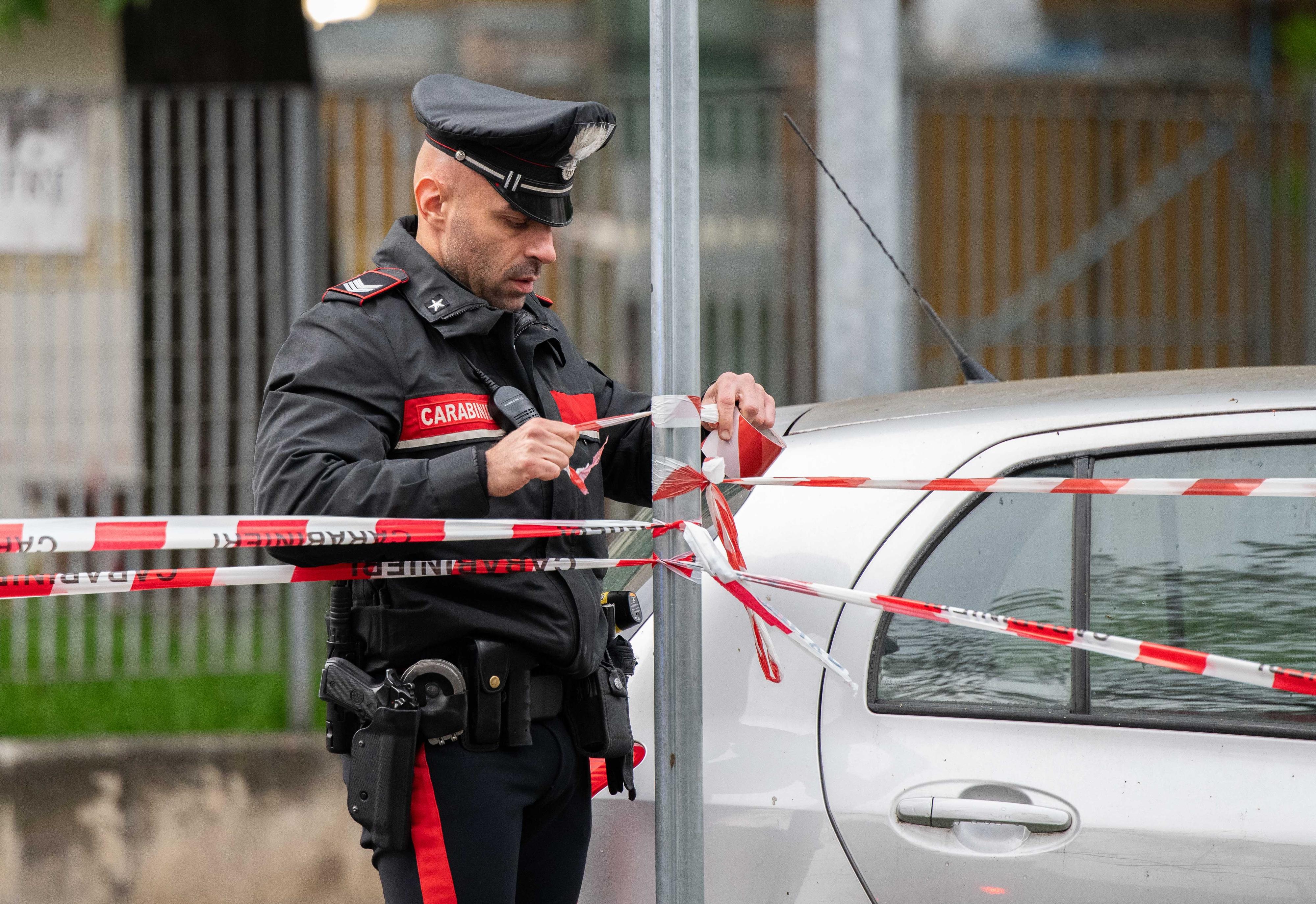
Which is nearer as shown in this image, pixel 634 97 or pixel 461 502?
pixel 461 502

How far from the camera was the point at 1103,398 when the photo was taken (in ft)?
7.30

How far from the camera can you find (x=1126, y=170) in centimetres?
548

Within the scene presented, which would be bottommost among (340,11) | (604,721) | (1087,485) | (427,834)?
(427,834)

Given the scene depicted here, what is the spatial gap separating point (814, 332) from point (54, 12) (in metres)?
5.60

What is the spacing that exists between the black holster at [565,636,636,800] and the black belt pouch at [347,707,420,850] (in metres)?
0.25

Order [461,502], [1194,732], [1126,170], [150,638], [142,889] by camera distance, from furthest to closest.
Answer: [1126,170]
[150,638]
[142,889]
[1194,732]
[461,502]

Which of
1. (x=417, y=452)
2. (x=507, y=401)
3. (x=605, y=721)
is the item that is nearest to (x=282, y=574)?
(x=417, y=452)

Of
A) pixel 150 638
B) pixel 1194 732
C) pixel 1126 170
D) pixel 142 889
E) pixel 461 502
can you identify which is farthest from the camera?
pixel 1126 170

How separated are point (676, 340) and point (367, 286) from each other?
0.48m

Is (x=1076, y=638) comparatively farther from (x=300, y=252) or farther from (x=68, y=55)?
(x=68, y=55)

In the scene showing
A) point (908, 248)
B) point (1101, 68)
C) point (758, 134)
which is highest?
point (1101, 68)

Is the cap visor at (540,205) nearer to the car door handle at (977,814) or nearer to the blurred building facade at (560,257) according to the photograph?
the car door handle at (977,814)

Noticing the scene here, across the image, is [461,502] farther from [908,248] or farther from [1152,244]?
[1152,244]

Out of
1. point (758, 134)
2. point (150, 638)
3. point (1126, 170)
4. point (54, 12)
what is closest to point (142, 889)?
point (150, 638)
